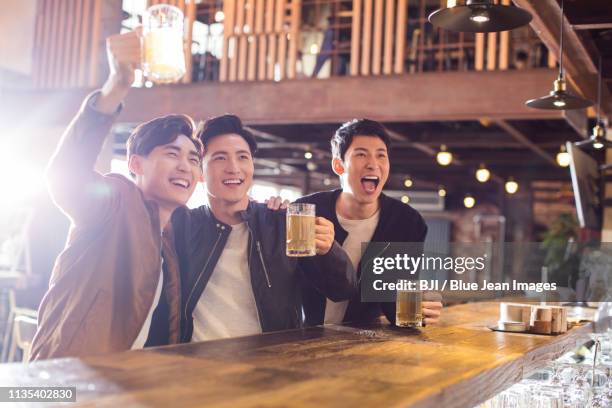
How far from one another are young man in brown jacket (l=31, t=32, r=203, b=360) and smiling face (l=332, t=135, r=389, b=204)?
0.81 m

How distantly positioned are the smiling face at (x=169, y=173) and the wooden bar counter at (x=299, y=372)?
0.63 metres

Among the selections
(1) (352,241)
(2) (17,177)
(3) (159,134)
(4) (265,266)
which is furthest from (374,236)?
(2) (17,177)

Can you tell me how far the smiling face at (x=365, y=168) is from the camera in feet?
8.95

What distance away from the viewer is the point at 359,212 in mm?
2809

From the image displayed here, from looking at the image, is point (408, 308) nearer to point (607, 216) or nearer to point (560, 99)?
point (560, 99)

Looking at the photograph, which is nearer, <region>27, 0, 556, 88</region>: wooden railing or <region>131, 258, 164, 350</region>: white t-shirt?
<region>131, 258, 164, 350</region>: white t-shirt

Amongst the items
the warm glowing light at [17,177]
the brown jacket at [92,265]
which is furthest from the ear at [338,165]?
the warm glowing light at [17,177]

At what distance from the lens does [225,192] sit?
253 cm

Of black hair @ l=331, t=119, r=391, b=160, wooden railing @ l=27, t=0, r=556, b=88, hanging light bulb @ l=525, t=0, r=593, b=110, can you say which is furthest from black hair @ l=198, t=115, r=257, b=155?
wooden railing @ l=27, t=0, r=556, b=88

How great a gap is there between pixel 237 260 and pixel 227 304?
16cm

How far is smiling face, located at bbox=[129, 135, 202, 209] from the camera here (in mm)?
2418

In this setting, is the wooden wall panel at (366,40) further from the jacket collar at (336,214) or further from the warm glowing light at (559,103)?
the jacket collar at (336,214)

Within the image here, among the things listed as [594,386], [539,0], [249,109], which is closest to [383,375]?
[594,386]

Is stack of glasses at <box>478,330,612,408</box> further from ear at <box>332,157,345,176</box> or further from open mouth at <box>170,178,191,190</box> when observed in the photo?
open mouth at <box>170,178,191,190</box>
